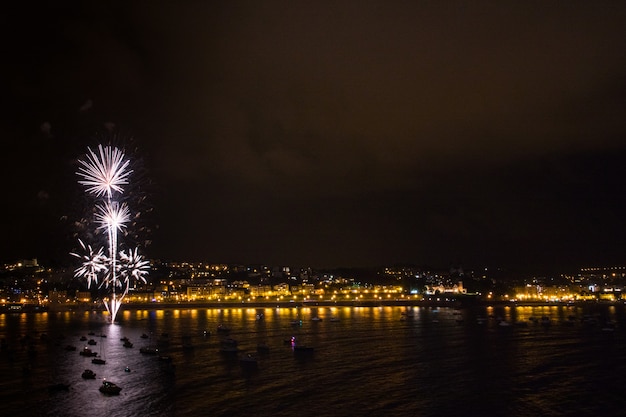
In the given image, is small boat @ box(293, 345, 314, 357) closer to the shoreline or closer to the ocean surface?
the ocean surface

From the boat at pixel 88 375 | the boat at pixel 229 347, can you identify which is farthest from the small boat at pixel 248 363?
the boat at pixel 88 375

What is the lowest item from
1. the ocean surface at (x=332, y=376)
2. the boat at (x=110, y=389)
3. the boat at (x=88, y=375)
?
the ocean surface at (x=332, y=376)

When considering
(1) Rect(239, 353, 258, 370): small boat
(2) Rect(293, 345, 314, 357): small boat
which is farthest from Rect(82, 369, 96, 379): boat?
(2) Rect(293, 345, 314, 357): small boat

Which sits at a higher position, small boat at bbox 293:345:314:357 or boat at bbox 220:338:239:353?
boat at bbox 220:338:239:353

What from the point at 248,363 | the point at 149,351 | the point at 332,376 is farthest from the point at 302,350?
the point at 149,351

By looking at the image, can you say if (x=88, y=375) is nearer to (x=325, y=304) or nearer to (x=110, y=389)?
(x=110, y=389)

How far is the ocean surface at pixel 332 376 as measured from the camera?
66.6ft

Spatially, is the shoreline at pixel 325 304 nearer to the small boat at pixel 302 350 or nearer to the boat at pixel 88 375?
the small boat at pixel 302 350

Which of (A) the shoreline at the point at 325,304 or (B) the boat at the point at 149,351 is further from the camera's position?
(A) the shoreline at the point at 325,304

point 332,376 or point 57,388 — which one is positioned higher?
point 57,388

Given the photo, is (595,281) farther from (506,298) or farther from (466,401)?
(466,401)

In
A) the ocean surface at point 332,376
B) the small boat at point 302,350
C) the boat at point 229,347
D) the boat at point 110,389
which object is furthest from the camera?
the boat at point 229,347

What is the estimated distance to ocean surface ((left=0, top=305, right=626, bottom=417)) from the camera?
20297 mm

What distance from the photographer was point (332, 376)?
26.2 metres
